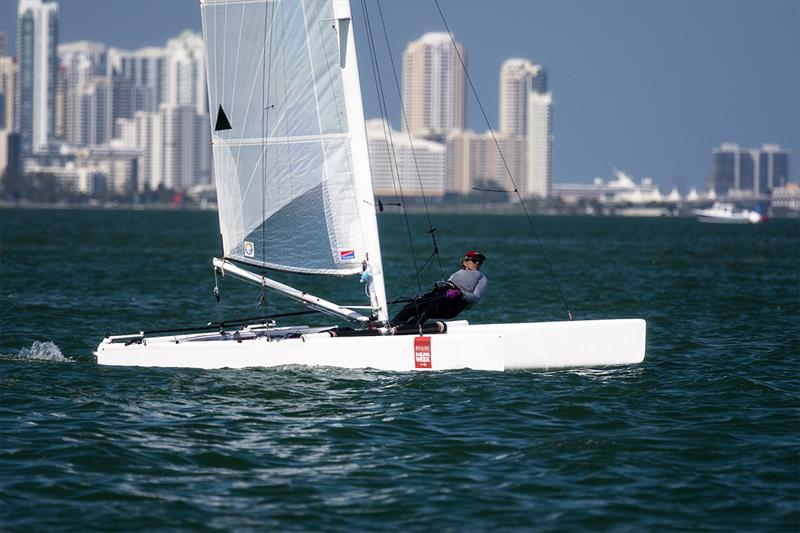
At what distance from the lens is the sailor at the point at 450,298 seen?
14430 mm

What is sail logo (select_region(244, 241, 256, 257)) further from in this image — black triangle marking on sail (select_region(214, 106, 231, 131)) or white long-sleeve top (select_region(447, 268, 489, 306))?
white long-sleeve top (select_region(447, 268, 489, 306))

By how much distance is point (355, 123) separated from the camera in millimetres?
14281

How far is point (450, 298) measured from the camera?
14406mm

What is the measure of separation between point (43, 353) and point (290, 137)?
163 inches

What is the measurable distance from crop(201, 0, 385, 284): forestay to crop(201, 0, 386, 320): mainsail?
1 centimetres

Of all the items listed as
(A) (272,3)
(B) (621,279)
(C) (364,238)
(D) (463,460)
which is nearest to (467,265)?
(C) (364,238)

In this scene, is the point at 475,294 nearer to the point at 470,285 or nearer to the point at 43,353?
the point at 470,285

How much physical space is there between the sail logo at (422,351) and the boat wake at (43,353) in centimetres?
426

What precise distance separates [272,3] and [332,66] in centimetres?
91

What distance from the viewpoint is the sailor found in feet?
47.3

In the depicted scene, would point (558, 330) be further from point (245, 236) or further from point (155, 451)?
point (155, 451)

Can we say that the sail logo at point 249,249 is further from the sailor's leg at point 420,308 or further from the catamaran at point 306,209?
the sailor's leg at point 420,308

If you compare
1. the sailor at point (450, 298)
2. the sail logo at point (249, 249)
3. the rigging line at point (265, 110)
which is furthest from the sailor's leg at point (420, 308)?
the sail logo at point (249, 249)

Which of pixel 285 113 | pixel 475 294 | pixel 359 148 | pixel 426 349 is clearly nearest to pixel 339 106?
pixel 359 148
